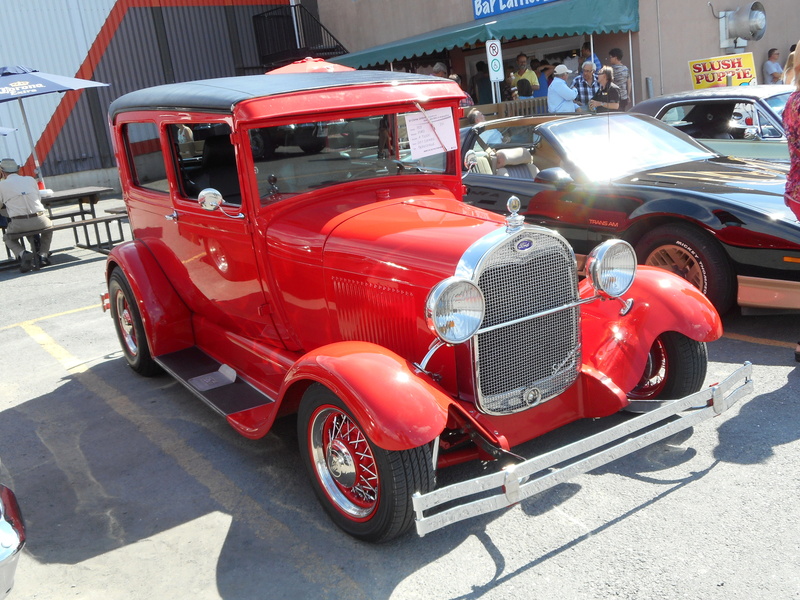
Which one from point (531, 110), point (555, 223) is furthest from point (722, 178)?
point (531, 110)

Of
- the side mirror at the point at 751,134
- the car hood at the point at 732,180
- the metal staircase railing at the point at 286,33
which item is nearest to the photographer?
the car hood at the point at 732,180

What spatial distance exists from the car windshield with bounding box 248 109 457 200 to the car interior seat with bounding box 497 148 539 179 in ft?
4.29

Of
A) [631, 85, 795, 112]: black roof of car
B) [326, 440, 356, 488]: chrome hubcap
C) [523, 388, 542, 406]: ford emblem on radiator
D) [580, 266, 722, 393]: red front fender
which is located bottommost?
[326, 440, 356, 488]: chrome hubcap

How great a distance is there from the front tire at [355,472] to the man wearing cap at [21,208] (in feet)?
25.1

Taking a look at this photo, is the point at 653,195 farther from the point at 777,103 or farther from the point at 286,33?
the point at 286,33

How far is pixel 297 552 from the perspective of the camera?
3033mm

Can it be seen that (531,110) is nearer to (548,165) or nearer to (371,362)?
(548,165)

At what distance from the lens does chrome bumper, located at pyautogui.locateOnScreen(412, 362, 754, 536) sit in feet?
8.57

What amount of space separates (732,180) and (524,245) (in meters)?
3.04

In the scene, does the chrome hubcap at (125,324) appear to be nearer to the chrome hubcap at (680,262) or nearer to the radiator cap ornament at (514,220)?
the radiator cap ornament at (514,220)

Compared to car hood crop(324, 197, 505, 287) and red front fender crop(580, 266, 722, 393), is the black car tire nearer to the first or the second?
red front fender crop(580, 266, 722, 393)

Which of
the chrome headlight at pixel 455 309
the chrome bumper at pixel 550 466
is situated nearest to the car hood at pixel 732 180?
the chrome bumper at pixel 550 466

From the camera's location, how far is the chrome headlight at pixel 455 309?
2.81m

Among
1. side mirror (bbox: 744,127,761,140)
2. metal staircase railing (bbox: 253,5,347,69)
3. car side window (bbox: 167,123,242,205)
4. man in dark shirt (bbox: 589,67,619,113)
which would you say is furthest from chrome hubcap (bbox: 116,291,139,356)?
metal staircase railing (bbox: 253,5,347,69)
